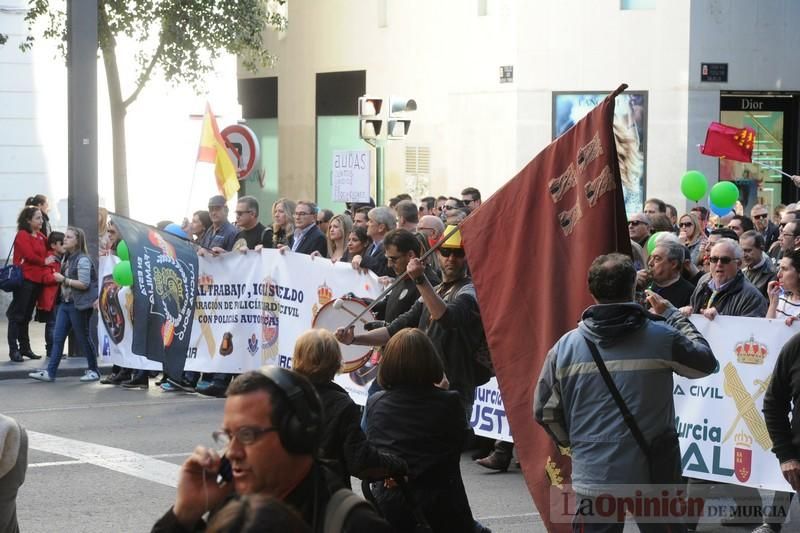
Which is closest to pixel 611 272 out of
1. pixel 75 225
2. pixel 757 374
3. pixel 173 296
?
pixel 757 374

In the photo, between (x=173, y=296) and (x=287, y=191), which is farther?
(x=287, y=191)

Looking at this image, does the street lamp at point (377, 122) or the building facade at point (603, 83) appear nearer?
the street lamp at point (377, 122)

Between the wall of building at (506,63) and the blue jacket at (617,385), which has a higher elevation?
the wall of building at (506,63)

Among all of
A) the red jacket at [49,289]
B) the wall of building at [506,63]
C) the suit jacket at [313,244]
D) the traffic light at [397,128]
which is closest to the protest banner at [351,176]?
the traffic light at [397,128]

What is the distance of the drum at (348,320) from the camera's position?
35.9 ft

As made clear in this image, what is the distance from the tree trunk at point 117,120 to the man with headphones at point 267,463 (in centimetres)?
2186

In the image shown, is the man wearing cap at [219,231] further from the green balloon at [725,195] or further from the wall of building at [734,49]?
the wall of building at [734,49]

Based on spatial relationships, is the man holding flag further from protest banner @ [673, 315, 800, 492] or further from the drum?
the drum

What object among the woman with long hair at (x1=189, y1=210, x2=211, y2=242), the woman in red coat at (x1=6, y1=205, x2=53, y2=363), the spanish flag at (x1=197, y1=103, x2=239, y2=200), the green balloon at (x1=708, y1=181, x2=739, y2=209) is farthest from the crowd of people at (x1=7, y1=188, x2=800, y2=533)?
the spanish flag at (x1=197, y1=103, x2=239, y2=200)

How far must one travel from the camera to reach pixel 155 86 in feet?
113

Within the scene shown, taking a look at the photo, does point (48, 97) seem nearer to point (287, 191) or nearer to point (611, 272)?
point (287, 191)

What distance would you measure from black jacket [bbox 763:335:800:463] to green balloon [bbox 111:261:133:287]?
9.46m

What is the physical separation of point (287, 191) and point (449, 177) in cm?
723

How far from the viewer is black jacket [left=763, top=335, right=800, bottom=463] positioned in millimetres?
6312
